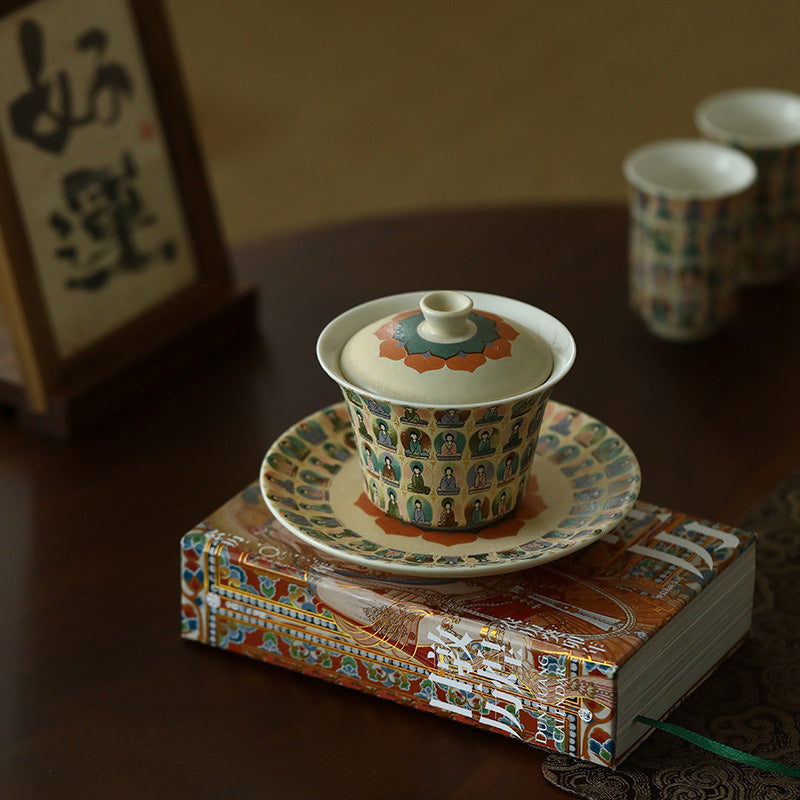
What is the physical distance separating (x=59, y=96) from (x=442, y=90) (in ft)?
7.12

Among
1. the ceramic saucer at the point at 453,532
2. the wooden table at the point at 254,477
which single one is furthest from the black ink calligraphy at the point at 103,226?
the ceramic saucer at the point at 453,532

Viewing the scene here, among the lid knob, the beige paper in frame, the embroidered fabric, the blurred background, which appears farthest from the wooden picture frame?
the blurred background

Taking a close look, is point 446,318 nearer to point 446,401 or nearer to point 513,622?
point 446,401

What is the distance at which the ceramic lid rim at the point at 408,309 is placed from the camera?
669 millimetres

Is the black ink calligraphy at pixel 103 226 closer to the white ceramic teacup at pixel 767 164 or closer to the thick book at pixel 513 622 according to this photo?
the thick book at pixel 513 622

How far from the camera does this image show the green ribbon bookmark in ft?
2.16

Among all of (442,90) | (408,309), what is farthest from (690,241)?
(442,90)

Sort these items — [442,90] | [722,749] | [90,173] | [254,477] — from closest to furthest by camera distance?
[722,749]
[254,477]
[90,173]
[442,90]

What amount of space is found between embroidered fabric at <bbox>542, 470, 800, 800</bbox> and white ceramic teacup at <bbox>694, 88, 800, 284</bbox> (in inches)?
17.6

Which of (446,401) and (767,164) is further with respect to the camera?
(767,164)

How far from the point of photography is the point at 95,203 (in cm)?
107

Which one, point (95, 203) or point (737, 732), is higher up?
point (95, 203)

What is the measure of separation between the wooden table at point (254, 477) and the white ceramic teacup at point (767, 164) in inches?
1.2

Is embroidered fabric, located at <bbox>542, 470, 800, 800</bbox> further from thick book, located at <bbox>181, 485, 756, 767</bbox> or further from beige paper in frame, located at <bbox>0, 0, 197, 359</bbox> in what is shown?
beige paper in frame, located at <bbox>0, 0, 197, 359</bbox>
